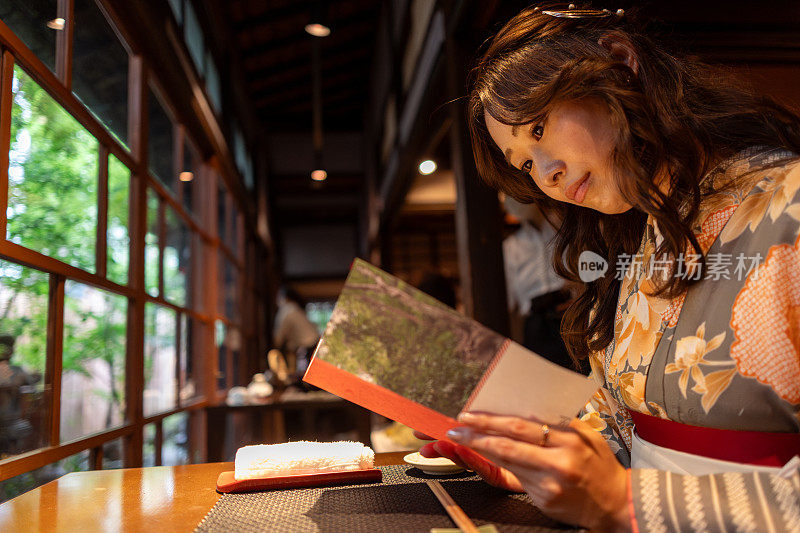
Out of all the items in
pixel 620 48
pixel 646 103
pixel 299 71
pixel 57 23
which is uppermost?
pixel 299 71

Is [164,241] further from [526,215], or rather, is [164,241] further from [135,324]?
[526,215]

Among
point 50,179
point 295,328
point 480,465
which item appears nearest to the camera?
point 480,465

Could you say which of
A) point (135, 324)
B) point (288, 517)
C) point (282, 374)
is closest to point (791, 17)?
point (288, 517)

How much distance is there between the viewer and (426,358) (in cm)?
77

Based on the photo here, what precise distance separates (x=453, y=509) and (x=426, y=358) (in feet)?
0.81

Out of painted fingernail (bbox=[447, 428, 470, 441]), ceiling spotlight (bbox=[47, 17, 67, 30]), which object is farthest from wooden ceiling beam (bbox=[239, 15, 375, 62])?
painted fingernail (bbox=[447, 428, 470, 441])

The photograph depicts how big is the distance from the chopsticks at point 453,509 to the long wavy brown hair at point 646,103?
516mm

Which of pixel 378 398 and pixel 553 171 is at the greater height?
pixel 553 171

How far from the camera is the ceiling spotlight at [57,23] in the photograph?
6.28ft

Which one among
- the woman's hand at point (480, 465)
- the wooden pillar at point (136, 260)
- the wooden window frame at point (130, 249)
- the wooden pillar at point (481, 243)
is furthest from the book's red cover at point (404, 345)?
the wooden pillar at point (136, 260)

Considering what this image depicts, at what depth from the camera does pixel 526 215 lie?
366 cm

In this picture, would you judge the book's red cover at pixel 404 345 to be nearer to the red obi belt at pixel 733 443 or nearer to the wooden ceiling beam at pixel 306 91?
the red obi belt at pixel 733 443

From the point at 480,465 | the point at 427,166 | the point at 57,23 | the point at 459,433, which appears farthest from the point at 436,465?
the point at 427,166

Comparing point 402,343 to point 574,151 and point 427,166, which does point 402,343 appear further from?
point 427,166
